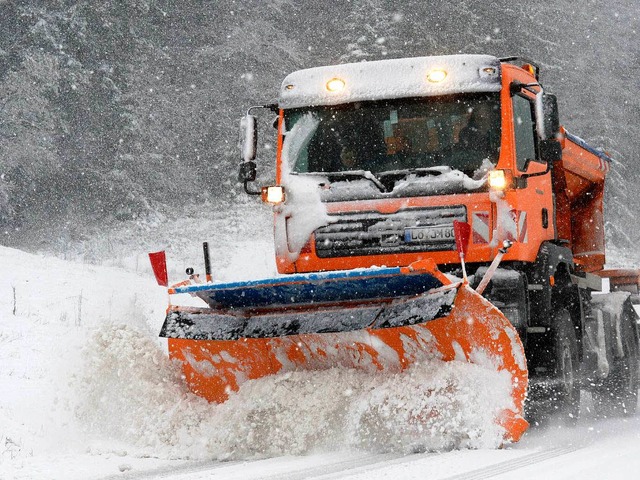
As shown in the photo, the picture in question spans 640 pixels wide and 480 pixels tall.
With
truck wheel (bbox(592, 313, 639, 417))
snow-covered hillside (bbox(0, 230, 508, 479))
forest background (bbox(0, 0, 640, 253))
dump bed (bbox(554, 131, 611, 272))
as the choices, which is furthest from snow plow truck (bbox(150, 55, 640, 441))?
forest background (bbox(0, 0, 640, 253))

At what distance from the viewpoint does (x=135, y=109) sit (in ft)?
92.6

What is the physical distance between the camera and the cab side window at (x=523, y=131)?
266 inches

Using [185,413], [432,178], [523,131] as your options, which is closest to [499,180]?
[432,178]

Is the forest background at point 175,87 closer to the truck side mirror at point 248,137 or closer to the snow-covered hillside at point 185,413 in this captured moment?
the truck side mirror at point 248,137

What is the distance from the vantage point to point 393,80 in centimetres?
700

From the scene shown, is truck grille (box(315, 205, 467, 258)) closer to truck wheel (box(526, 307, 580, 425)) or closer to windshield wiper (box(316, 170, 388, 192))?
windshield wiper (box(316, 170, 388, 192))

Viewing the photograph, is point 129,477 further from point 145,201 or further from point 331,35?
point 331,35

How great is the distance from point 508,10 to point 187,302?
19.6 m

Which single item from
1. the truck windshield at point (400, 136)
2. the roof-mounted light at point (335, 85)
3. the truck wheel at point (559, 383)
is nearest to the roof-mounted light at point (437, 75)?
the truck windshield at point (400, 136)

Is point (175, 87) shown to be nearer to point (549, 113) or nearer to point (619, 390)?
point (619, 390)

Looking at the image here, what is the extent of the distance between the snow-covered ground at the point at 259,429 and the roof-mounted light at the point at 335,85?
7.09ft

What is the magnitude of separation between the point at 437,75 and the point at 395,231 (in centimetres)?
121

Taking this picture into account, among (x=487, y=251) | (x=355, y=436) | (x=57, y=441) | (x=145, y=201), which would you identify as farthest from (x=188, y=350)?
(x=145, y=201)

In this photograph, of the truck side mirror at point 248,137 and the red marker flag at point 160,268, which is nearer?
the red marker flag at point 160,268
